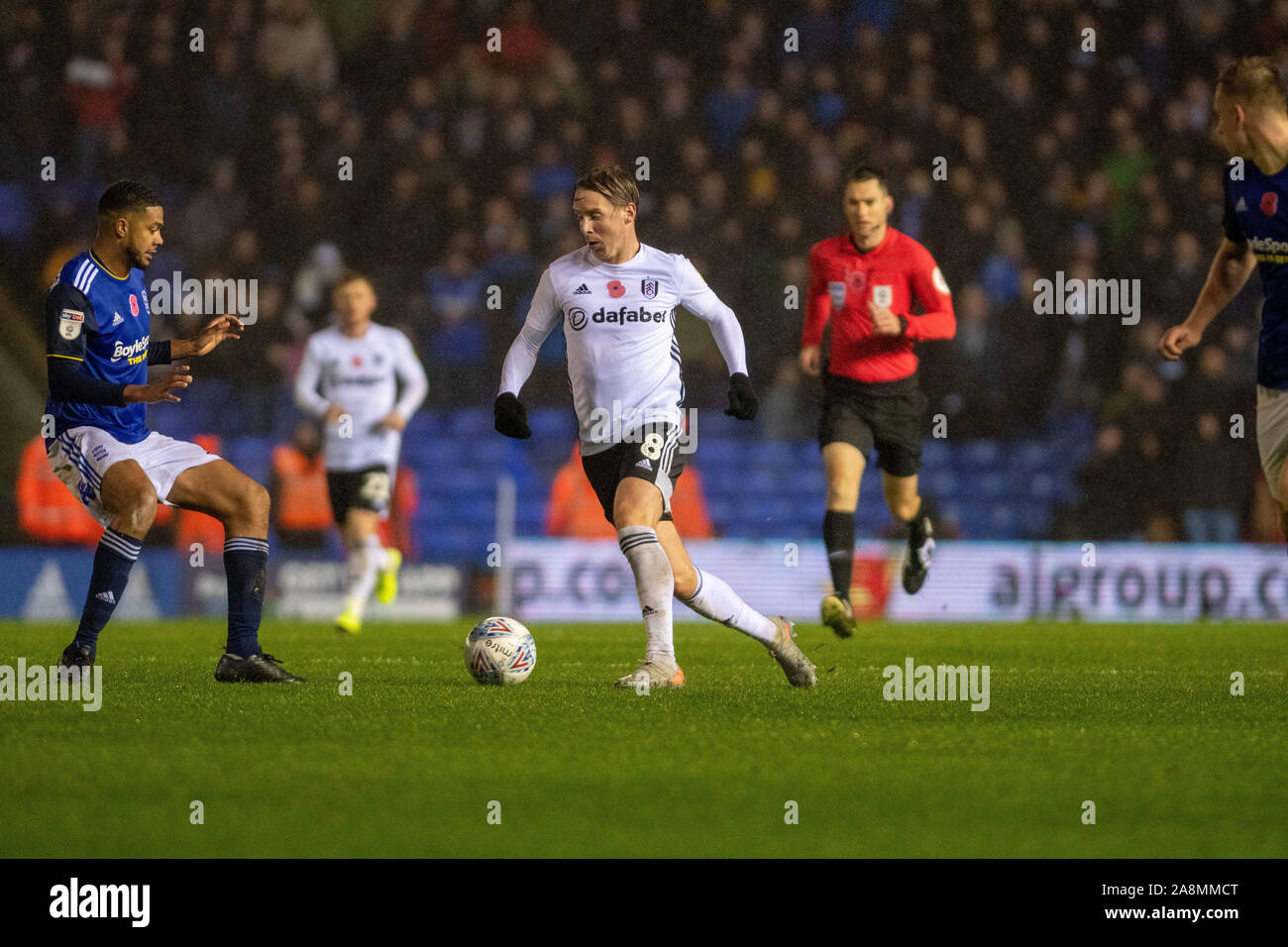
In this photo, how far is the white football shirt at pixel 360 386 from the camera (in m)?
11.1

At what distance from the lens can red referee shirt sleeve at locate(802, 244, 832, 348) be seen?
917cm

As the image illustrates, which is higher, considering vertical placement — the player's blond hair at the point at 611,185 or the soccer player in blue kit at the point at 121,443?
the player's blond hair at the point at 611,185

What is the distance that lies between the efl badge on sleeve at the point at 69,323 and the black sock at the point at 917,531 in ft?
17.0

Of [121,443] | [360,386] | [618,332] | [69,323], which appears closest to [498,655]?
[618,332]

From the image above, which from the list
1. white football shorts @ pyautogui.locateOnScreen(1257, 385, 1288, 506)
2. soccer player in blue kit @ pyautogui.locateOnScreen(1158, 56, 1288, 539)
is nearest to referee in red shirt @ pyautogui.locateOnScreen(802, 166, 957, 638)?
soccer player in blue kit @ pyautogui.locateOnScreen(1158, 56, 1288, 539)

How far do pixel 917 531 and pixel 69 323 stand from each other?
529cm

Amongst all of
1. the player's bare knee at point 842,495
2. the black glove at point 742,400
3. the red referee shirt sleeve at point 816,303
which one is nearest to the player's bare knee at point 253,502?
the black glove at point 742,400

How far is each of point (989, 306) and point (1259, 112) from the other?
30.0 feet

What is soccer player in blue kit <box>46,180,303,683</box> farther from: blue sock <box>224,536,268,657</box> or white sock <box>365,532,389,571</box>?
white sock <box>365,532,389,571</box>

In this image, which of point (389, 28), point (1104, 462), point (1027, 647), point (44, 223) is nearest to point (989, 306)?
point (1104, 462)

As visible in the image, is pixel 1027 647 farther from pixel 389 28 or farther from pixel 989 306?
pixel 389 28

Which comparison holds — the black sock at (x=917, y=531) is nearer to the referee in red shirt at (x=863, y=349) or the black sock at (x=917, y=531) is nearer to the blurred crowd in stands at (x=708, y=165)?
the referee in red shirt at (x=863, y=349)

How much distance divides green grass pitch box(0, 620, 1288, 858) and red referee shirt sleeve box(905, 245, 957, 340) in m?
2.05

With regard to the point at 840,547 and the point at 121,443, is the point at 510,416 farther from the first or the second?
the point at 840,547
